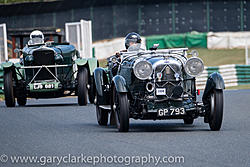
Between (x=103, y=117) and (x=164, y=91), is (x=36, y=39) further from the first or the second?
(x=164, y=91)

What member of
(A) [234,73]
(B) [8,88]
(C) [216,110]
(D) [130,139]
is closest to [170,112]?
(C) [216,110]

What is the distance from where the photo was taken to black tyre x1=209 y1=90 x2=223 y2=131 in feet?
33.1

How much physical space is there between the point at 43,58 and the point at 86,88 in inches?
54.4

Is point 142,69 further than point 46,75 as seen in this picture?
No


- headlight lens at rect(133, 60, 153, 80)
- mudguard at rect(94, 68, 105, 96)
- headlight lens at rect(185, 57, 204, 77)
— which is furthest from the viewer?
mudguard at rect(94, 68, 105, 96)

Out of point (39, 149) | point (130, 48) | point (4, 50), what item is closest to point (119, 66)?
point (130, 48)

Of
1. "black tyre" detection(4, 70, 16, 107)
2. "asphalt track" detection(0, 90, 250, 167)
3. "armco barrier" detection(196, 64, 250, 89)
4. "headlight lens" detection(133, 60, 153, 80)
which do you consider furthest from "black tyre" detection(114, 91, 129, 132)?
"armco barrier" detection(196, 64, 250, 89)

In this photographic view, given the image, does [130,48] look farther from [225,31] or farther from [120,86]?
[225,31]

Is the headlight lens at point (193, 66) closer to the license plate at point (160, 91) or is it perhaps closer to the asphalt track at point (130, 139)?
the license plate at point (160, 91)

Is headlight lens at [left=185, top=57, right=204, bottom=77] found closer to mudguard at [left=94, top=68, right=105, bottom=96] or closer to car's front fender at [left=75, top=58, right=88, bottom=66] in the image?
mudguard at [left=94, top=68, right=105, bottom=96]

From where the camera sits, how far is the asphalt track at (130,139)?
25.8 feet

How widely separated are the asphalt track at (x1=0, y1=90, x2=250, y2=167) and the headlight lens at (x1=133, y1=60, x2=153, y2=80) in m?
0.85

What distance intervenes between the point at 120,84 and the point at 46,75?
23.4 feet

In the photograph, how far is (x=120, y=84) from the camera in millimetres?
10414
